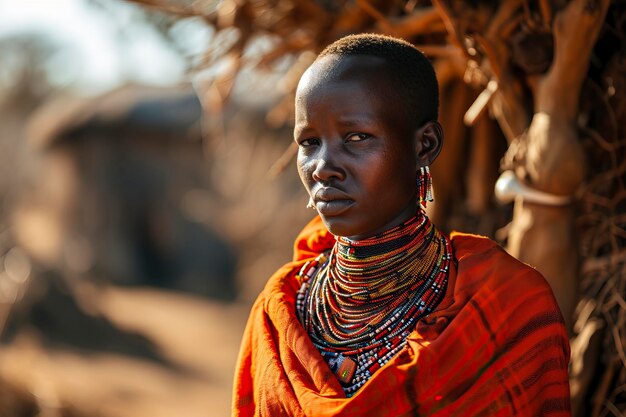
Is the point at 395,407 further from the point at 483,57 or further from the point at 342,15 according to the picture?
the point at 342,15

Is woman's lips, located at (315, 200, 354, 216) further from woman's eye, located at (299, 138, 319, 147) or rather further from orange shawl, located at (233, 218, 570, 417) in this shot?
orange shawl, located at (233, 218, 570, 417)

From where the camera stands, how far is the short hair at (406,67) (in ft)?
4.80

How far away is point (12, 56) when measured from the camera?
21.7 m

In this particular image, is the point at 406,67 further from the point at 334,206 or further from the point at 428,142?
the point at 334,206

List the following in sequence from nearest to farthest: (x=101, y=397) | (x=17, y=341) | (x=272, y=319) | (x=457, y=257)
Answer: (x=457, y=257), (x=272, y=319), (x=101, y=397), (x=17, y=341)

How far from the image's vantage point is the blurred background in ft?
6.74

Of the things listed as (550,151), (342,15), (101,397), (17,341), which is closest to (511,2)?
(550,151)

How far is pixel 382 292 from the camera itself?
4.91 feet

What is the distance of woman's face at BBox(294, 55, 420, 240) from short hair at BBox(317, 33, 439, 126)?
2 cm

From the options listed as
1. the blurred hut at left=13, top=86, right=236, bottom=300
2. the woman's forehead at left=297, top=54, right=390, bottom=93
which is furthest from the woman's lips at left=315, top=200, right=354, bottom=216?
the blurred hut at left=13, top=86, right=236, bottom=300

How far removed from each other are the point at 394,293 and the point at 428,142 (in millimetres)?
299

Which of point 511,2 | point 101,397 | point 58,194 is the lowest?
point 101,397

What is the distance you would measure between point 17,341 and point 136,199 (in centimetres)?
654

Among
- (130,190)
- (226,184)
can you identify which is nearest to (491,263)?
(226,184)
